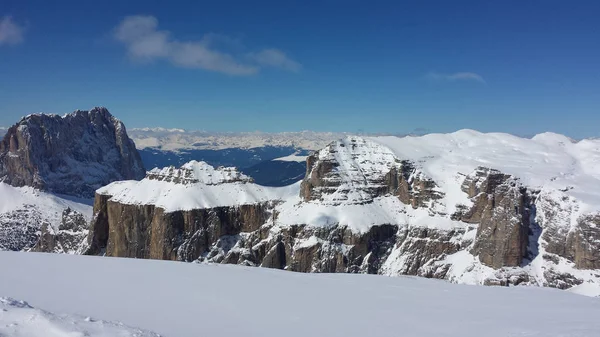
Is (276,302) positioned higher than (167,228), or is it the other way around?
(276,302)

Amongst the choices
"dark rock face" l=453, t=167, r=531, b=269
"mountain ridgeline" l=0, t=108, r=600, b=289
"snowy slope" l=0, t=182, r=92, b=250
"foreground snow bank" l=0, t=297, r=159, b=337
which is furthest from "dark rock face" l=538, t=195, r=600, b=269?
"snowy slope" l=0, t=182, r=92, b=250

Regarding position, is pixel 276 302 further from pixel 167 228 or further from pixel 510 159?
pixel 510 159

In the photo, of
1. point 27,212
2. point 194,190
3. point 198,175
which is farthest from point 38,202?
point 194,190

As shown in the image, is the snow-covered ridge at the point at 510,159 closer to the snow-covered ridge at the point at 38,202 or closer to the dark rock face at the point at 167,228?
the dark rock face at the point at 167,228

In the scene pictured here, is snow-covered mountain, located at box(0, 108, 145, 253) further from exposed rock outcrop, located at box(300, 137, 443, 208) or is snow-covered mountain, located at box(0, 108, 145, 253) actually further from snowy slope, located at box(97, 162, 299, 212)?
exposed rock outcrop, located at box(300, 137, 443, 208)

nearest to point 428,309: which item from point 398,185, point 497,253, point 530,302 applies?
point 530,302

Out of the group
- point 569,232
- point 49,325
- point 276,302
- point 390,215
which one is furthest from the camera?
point 390,215

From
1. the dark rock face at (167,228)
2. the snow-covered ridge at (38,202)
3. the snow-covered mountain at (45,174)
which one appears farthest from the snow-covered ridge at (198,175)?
the snow-covered ridge at (38,202)
